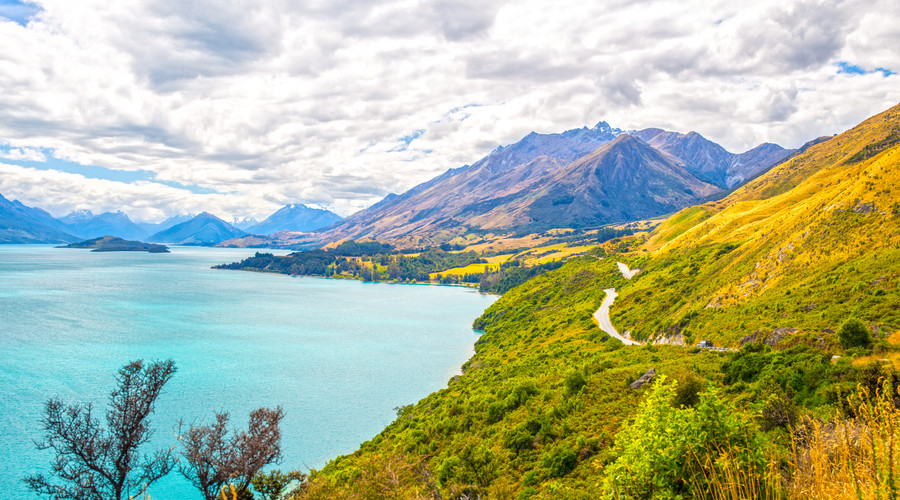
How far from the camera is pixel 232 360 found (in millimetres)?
87188

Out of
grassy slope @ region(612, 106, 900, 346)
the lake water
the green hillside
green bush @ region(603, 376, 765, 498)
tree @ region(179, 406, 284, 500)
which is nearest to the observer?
the green hillside

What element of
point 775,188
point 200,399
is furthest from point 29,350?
point 775,188

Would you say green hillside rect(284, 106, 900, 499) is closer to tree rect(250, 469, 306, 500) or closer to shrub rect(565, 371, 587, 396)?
shrub rect(565, 371, 587, 396)

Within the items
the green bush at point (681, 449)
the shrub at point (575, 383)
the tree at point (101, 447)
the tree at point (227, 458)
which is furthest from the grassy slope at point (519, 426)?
the tree at point (101, 447)

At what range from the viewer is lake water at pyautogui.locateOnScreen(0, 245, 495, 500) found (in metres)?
53.8

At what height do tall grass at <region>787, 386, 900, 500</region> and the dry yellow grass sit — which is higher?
tall grass at <region>787, 386, 900, 500</region>

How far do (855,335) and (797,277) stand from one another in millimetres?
21885

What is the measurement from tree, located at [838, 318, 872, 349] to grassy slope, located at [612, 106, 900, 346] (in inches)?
84.8

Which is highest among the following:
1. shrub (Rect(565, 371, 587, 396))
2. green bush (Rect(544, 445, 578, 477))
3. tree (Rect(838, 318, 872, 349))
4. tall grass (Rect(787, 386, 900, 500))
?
tall grass (Rect(787, 386, 900, 500))

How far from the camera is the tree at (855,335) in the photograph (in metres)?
27.4

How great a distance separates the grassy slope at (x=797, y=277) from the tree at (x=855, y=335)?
84.8 inches

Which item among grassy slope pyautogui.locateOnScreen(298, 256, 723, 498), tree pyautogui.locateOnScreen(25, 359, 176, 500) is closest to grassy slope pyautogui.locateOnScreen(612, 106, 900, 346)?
grassy slope pyautogui.locateOnScreen(298, 256, 723, 498)

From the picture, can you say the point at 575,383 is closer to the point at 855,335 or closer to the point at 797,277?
the point at 855,335

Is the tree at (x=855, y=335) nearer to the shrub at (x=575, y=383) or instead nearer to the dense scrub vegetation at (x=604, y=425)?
the dense scrub vegetation at (x=604, y=425)
